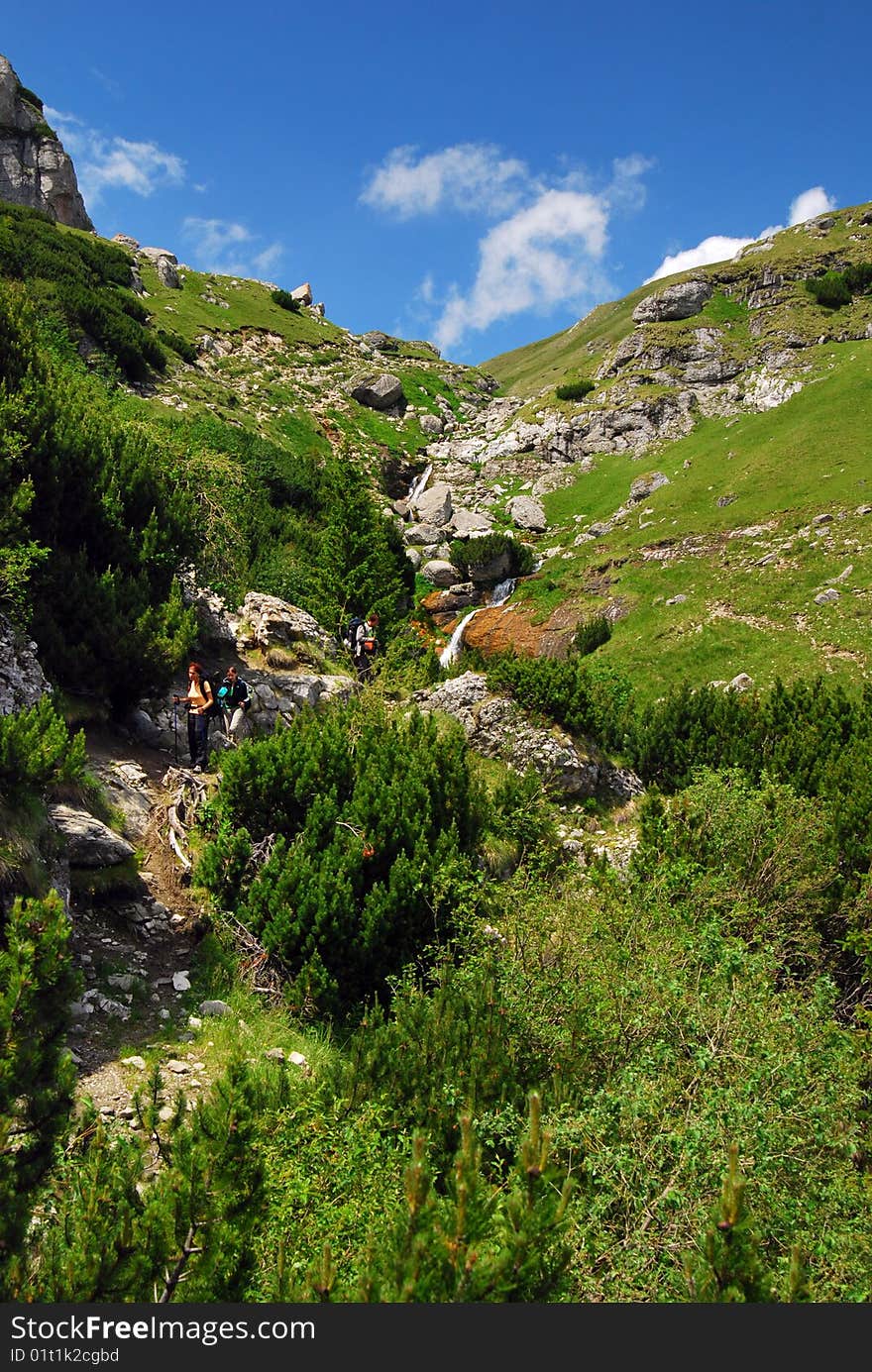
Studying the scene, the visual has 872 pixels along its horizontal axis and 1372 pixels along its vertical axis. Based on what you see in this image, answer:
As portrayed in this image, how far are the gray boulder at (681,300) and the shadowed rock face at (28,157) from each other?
4964cm

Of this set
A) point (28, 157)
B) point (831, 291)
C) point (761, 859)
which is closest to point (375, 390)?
point (831, 291)

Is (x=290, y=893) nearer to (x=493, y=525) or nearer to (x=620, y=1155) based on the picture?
(x=620, y=1155)

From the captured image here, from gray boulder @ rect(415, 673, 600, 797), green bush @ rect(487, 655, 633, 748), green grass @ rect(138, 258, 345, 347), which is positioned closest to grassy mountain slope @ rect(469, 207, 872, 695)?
green bush @ rect(487, 655, 633, 748)

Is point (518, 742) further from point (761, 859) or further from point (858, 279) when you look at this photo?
point (858, 279)

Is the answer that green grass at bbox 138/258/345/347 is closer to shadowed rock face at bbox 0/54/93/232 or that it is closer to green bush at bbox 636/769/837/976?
shadowed rock face at bbox 0/54/93/232

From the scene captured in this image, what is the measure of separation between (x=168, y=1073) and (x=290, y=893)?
2.51m

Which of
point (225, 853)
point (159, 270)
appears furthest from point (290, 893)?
point (159, 270)

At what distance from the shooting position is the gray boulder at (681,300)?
56219mm

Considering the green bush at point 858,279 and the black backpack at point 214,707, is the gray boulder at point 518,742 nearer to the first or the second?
the black backpack at point 214,707

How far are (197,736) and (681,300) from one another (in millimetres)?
59838

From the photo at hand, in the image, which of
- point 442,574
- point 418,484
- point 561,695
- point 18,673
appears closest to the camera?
point 18,673

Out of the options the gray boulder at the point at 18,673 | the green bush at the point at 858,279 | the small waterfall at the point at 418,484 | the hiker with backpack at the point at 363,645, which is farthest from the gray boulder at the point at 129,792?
the green bush at the point at 858,279

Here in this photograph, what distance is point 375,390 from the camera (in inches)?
2056

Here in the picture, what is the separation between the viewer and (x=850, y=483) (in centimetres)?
2953
